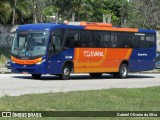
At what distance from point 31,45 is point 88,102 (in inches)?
466

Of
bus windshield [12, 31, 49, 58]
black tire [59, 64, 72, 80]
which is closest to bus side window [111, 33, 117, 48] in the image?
black tire [59, 64, 72, 80]

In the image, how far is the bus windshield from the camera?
83.4 ft

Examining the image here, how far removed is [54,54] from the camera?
2575 centimetres

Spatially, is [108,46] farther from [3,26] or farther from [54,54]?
[3,26]

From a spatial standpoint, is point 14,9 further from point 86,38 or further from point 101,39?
point 86,38

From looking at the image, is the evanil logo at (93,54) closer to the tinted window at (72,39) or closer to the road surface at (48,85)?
Answer: the tinted window at (72,39)

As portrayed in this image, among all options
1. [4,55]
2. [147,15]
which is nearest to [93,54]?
[4,55]

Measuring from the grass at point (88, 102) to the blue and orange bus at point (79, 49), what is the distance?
859 centimetres

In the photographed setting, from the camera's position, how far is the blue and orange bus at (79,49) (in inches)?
1005

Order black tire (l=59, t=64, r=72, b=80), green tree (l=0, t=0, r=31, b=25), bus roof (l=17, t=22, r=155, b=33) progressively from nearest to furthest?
bus roof (l=17, t=22, r=155, b=33), black tire (l=59, t=64, r=72, b=80), green tree (l=0, t=0, r=31, b=25)

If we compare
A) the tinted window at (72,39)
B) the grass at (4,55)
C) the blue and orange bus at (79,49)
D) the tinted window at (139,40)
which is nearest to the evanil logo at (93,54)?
the blue and orange bus at (79,49)

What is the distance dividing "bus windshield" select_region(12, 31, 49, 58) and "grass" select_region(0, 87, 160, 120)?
8.57 m

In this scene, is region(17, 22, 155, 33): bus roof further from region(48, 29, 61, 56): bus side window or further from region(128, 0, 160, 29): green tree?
region(128, 0, 160, 29): green tree

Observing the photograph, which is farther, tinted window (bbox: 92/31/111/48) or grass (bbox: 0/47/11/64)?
grass (bbox: 0/47/11/64)
